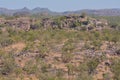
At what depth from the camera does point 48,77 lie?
97.1 ft

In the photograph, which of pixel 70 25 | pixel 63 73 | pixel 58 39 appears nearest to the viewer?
pixel 63 73

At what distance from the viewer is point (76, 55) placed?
44188mm

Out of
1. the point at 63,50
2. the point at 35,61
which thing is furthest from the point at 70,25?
the point at 35,61

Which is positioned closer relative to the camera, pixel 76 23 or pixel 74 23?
pixel 76 23

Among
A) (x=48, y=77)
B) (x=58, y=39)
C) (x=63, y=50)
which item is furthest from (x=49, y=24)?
(x=48, y=77)

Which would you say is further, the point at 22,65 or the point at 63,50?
the point at 63,50

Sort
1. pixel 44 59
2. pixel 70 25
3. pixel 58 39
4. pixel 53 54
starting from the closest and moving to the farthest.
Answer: pixel 44 59, pixel 53 54, pixel 58 39, pixel 70 25

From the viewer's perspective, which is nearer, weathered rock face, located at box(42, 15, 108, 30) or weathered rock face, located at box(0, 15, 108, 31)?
weathered rock face, located at box(0, 15, 108, 31)

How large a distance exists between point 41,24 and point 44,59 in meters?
59.8

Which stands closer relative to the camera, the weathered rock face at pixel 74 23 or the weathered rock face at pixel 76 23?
the weathered rock face at pixel 74 23

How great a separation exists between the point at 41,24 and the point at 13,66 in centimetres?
6615

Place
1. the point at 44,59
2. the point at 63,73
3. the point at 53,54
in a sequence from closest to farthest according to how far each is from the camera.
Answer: the point at 63,73 < the point at 44,59 < the point at 53,54

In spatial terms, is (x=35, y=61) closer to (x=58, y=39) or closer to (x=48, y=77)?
(x=48, y=77)

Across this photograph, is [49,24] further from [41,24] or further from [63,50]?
[63,50]
